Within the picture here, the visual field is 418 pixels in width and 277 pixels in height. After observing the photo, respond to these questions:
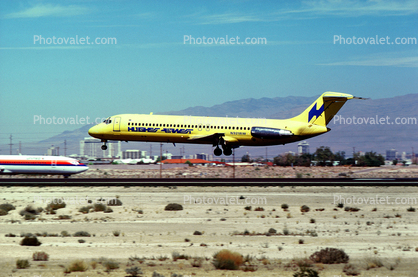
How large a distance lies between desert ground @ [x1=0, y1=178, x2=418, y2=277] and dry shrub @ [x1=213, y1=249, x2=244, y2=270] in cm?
30

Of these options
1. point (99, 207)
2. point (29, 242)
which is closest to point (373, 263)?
point (29, 242)

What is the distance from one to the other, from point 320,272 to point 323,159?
5260 inches

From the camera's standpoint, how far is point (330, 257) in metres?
27.2

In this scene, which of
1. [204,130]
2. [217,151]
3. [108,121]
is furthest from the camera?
[108,121]

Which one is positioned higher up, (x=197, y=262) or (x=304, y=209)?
(x=304, y=209)

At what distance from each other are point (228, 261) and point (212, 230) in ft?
35.6

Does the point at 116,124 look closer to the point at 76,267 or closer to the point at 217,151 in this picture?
the point at 217,151

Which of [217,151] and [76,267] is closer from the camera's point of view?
[76,267]

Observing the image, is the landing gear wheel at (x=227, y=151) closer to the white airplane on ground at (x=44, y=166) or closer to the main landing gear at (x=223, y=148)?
the main landing gear at (x=223, y=148)

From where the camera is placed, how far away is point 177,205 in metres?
45.9

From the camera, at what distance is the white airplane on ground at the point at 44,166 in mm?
90000

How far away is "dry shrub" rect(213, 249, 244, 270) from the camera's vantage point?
25.9 m

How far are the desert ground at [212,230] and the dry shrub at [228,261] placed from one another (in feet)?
1.00

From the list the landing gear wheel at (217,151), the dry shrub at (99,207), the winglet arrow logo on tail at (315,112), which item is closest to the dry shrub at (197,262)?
the dry shrub at (99,207)
